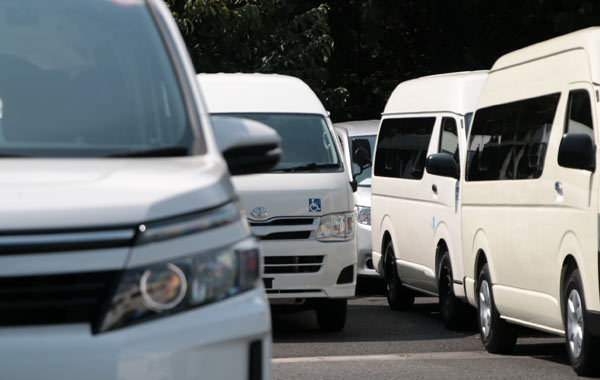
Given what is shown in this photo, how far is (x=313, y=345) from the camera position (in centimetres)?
1210

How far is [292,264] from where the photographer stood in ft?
41.7

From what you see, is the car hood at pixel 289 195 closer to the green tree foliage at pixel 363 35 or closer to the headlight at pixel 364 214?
the headlight at pixel 364 214

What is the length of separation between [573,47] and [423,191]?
536cm

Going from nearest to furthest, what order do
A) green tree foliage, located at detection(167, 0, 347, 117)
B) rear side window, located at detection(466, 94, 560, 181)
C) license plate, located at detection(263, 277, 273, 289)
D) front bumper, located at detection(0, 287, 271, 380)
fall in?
front bumper, located at detection(0, 287, 271, 380)
rear side window, located at detection(466, 94, 560, 181)
license plate, located at detection(263, 277, 273, 289)
green tree foliage, located at detection(167, 0, 347, 117)

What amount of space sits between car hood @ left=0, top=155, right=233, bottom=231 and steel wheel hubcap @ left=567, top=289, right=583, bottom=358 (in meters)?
5.33

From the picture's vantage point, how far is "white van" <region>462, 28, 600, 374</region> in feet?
28.9

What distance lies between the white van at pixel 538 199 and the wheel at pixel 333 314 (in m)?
1.59

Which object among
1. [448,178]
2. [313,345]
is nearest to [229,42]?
[448,178]

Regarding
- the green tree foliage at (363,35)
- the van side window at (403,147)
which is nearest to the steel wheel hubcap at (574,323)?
the van side window at (403,147)

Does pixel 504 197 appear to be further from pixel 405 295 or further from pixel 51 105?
pixel 51 105

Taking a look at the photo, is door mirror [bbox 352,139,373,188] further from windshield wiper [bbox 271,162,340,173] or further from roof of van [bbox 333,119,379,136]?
windshield wiper [bbox 271,162,340,173]

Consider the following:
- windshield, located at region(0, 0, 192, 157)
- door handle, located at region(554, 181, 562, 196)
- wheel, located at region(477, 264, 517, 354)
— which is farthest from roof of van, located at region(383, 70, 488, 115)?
windshield, located at region(0, 0, 192, 157)

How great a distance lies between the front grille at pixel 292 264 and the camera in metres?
12.7

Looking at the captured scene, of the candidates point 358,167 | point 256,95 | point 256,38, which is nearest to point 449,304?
point 256,95
